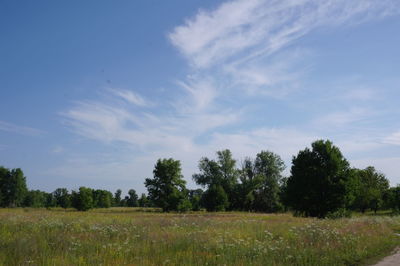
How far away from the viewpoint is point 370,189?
239 feet

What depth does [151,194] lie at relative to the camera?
70.1 meters

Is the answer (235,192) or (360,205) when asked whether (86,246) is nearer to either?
(235,192)

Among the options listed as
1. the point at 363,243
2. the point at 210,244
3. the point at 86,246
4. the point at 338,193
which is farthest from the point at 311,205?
the point at 86,246

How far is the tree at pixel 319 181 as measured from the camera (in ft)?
118

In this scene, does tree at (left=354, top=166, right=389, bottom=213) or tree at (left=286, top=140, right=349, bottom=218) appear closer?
tree at (left=286, top=140, right=349, bottom=218)

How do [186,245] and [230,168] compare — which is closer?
[186,245]

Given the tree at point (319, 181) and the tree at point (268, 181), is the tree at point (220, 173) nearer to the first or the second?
the tree at point (268, 181)

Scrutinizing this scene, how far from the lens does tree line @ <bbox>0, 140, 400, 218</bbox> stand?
3653cm

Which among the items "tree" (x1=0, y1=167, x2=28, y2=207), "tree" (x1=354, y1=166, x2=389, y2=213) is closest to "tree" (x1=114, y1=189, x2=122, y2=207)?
"tree" (x1=0, y1=167, x2=28, y2=207)

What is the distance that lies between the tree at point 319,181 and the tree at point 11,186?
85939 mm

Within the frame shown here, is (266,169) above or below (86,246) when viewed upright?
above

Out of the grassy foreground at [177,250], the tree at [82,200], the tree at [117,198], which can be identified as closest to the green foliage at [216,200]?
the tree at [82,200]

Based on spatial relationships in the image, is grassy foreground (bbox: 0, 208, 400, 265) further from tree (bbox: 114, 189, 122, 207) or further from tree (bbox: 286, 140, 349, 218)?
tree (bbox: 114, 189, 122, 207)

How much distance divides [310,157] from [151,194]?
41.4 m
